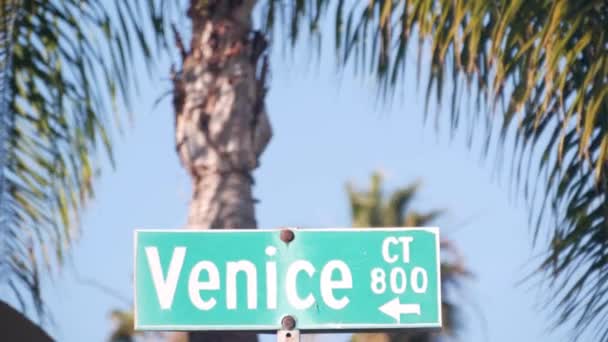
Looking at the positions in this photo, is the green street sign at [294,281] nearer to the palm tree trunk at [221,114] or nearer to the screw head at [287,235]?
the screw head at [287,235]

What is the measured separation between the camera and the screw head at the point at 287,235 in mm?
3365

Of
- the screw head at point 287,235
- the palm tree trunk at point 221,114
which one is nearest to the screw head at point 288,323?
the screw head at point 287,235

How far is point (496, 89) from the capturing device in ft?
16.5

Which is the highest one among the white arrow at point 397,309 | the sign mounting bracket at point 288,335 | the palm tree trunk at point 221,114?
the palm tree trunk at point 221,114

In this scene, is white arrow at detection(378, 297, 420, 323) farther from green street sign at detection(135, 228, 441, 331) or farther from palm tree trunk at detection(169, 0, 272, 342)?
palm tree trunk at detection(169, 0, 272, 342)

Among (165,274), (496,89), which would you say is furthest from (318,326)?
(496,89)

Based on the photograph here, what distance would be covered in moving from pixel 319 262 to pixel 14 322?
0.81 metres

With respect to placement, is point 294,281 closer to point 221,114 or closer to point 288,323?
point 288,323

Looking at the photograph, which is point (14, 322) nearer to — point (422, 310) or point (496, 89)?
point (422, 310)

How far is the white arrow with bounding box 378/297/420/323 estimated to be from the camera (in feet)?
10.8

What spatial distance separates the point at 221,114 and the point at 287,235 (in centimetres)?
214

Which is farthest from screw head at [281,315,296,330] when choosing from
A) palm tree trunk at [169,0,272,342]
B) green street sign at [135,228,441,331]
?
palm tree trunk at [169,0,272,342]

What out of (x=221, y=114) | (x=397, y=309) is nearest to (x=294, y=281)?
(x=397, y=309)

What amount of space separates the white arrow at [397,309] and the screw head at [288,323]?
0.21 m
